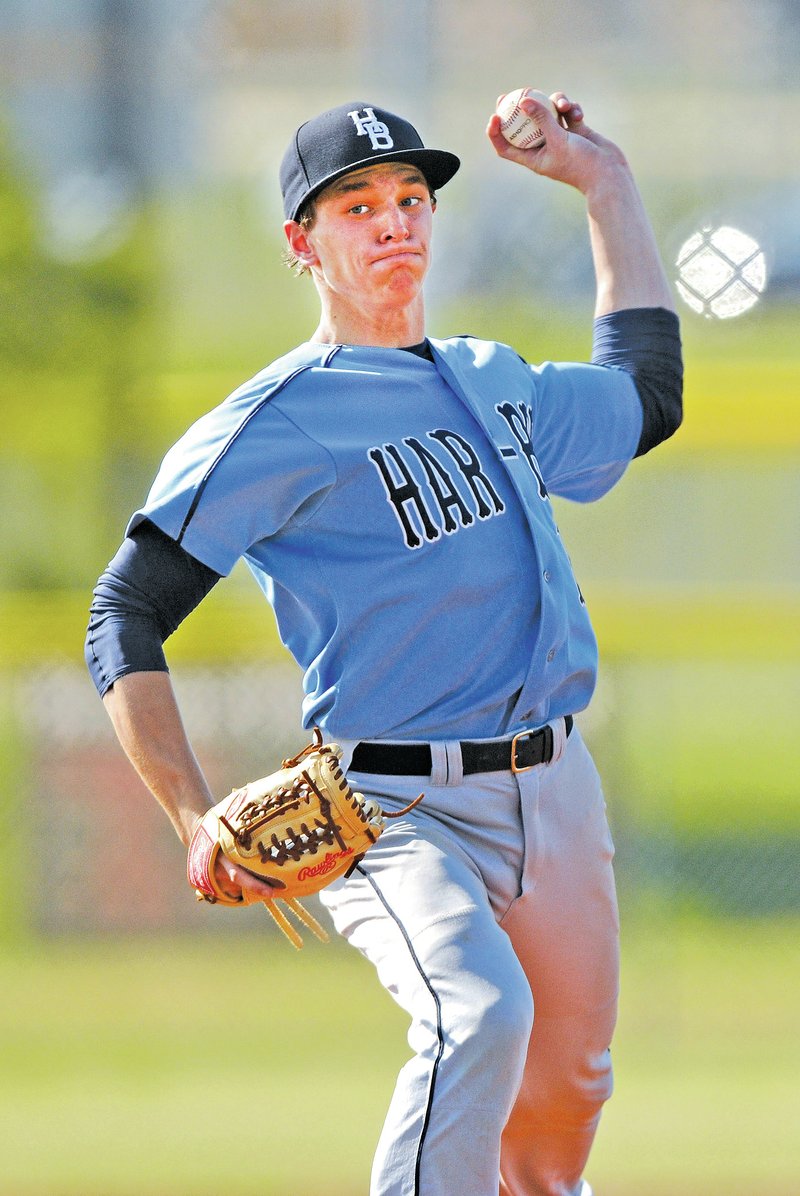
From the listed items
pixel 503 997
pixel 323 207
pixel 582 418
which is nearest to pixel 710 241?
pixel 582 418

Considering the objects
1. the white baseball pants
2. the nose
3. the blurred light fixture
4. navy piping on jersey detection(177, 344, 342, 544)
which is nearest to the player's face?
the nose

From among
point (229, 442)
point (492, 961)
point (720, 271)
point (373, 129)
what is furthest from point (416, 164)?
point (720, 271)

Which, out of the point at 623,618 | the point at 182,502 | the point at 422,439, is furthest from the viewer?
the point at 623,618

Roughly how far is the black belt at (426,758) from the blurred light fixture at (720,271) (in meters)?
2.34

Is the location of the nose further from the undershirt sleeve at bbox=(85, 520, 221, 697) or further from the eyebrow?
the undershirt sleeve at bbox=(85, 520, 221, 697)

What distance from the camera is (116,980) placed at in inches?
145

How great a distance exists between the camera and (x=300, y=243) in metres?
2.04

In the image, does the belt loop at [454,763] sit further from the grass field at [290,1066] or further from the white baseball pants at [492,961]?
the grass field at [290,1066]

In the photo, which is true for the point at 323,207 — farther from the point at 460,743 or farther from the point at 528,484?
the point at 460,743

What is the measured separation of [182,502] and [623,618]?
2026 mm

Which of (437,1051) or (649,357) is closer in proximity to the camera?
(437,1051)

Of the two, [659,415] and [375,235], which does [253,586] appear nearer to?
[659,415]

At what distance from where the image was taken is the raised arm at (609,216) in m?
2.29

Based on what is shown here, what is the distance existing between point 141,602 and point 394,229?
562 millimetres
